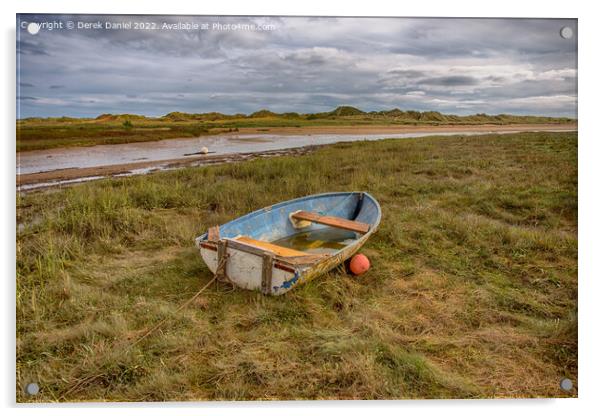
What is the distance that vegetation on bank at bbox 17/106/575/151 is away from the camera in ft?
Result: 14.2

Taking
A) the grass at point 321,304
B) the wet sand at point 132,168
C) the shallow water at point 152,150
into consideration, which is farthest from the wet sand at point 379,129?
the wet sand at point 132,168

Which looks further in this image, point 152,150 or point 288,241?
point 152,150

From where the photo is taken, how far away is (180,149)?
6.82m

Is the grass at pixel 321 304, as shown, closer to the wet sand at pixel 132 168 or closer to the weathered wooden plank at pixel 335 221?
the wet sand at pixel 132 168

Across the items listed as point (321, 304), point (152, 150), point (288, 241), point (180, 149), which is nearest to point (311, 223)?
point (288, 241)

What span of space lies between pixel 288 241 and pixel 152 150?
9.13 feet

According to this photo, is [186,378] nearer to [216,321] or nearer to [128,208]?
[216,321]

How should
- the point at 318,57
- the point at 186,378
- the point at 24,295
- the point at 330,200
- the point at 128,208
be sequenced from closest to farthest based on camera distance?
the point at 186,378, the point at 24,295, the point at 318,57, the point at 128,208, the point at 330,200

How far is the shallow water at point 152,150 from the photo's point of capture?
4414 millimetres

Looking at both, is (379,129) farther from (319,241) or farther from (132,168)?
(132,168)

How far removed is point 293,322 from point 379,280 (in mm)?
1258

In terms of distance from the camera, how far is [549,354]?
3.56m

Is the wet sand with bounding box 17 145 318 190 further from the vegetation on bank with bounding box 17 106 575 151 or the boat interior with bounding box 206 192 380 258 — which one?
the boat interior with bounding box 206 192 380 258

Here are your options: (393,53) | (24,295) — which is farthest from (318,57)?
(24,295)
